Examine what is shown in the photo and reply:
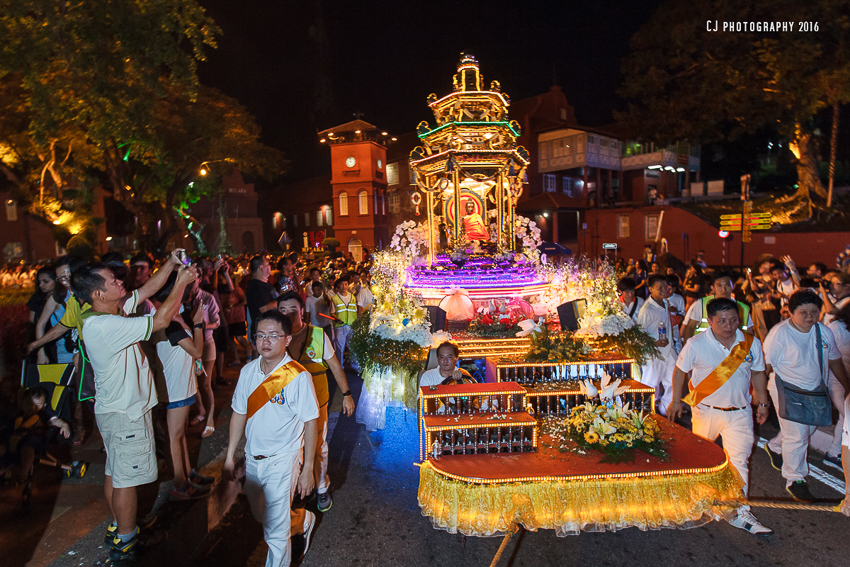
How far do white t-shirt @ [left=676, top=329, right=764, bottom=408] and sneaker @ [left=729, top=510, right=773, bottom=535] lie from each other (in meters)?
0.94

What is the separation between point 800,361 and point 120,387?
6.05 meters

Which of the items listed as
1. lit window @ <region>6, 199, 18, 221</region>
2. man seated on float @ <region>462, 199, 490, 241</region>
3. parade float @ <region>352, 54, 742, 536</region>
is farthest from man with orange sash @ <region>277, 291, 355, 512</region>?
lit window @ <region>6, 199, 18, 221</region>

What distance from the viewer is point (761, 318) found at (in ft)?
23.1

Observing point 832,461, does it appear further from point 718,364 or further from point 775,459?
point 718,364

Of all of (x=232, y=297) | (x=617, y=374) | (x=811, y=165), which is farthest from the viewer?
(x=811, y=165)

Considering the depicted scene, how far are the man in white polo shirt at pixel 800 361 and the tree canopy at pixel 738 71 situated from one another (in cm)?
1797

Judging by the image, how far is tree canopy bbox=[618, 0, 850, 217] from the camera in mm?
17281

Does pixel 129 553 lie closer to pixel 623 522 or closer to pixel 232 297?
pixel 623 522

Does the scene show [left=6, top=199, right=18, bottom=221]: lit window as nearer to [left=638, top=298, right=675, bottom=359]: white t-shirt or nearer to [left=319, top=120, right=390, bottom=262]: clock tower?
[left=319, top=120, right=390, bottom=262]: clock tower

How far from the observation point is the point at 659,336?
264 inches

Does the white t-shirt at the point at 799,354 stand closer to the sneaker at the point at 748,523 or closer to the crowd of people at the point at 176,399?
the sneaker at the point at 748,523

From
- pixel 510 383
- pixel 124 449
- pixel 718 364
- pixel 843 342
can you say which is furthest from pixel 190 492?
pixel 843 342

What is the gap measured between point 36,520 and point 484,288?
782 cm

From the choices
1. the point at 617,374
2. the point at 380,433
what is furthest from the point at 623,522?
the point at 380,433
